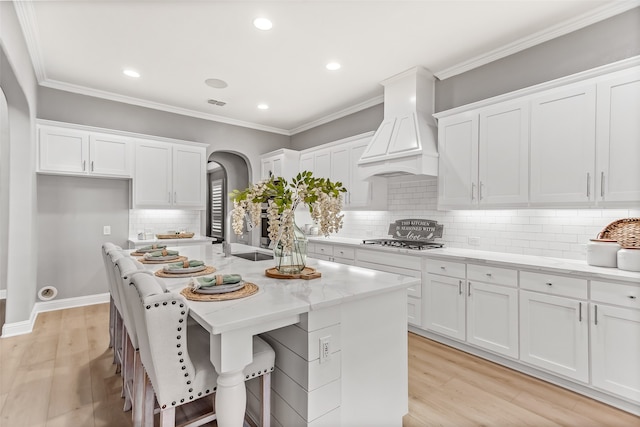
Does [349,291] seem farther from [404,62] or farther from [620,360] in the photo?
[404,62]

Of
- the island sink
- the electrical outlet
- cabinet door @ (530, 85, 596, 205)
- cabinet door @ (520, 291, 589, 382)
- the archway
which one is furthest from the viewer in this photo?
the archway

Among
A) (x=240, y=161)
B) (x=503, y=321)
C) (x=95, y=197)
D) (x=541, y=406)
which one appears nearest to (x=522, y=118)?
(x=503, y=321)

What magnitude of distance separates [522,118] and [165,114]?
4.82m

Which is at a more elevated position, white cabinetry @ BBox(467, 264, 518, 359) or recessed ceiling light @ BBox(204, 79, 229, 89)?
recessed ceiling light @ BBox(204, 79, 229, 89)

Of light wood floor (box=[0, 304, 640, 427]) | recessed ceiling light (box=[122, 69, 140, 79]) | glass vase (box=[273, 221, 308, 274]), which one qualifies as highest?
recessed ceiling light (box=[122, 69, 140, 79])

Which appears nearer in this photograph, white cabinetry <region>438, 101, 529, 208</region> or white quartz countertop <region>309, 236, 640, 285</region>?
white quartz countertop <region>309, 236, 640, 285</region>

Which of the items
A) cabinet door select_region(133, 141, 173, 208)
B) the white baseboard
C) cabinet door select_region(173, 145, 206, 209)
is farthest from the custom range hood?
the white baseboard

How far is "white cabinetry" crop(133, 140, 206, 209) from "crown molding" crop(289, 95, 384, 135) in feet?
6.26

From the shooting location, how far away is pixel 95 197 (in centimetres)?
459

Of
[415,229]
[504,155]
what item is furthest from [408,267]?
[504,155]

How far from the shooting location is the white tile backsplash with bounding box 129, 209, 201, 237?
488cm

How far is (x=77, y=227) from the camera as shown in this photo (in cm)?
446

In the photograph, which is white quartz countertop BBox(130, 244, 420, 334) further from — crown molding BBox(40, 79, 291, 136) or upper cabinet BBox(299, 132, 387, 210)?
crown molding BBox(40, 79, 291, 136)

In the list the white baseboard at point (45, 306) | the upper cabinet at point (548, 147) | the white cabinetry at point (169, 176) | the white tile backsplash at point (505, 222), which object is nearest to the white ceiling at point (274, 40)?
the upper cabinet at point (548, 147)
